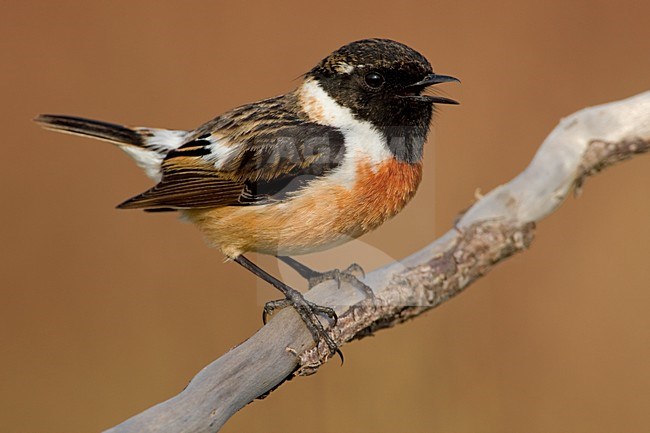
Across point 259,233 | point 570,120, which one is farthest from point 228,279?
point 570,120

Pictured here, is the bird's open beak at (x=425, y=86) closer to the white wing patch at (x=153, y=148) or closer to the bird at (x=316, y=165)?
the bird at (x=316, y=165)

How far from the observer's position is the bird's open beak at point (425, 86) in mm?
3857

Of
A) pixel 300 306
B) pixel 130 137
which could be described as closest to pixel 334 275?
pixel 300 306

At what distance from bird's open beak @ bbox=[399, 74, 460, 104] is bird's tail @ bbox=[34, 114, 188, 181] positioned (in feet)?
4.36

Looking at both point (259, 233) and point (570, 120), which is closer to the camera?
point (570, 120)

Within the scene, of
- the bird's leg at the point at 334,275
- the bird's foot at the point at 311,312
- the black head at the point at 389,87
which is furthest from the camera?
the black head at the point at 389,87

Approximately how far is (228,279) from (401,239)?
72.0 inches

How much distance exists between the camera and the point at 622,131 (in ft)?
11.2

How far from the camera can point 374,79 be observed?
3979 millimetres

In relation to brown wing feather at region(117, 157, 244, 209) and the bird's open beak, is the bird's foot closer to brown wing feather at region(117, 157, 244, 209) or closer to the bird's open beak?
brown wing feather at region(117, 157, 244, 209)

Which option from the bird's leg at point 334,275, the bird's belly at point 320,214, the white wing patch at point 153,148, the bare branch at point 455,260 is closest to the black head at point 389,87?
the bird's belly at point 320,214

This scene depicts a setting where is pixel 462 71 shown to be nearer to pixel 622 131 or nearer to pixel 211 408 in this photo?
pixel 622 131

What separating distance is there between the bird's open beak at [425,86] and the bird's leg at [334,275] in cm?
88

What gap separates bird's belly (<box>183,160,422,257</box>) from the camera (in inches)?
151
